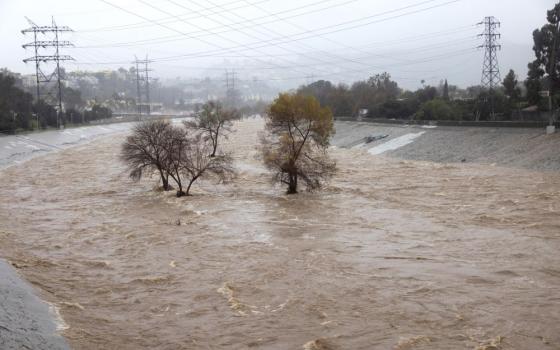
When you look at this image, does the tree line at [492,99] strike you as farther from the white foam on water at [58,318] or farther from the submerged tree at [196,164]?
the white foam on water at [58,318]

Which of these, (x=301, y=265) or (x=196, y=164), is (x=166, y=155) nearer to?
(x=196, y=164)

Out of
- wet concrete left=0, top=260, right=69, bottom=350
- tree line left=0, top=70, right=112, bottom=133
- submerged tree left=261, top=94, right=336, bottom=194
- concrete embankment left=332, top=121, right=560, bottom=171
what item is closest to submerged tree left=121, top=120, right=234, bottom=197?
submerged tree left=261, top=94, right=336, bottom=194

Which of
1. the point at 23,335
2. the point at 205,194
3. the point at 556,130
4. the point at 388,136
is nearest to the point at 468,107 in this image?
the point at 388,136

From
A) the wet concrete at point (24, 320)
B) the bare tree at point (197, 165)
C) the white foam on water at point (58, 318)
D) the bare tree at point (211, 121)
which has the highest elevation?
the bare tree at point (211, 121)

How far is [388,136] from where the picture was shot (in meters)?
74.6

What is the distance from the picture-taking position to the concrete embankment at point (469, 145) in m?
46.5

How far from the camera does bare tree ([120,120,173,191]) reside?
1572 inches

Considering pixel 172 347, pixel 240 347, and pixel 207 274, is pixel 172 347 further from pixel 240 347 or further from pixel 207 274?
pixel 207 274

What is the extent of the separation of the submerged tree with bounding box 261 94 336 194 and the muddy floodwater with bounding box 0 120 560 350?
1.38 metres

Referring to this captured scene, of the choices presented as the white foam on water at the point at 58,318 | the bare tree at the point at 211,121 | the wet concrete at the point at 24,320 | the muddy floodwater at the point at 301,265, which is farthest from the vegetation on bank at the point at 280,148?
the bare tree at the point at 211,121

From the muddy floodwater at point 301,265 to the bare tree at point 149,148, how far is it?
191 cm

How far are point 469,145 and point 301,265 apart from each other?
40053mm

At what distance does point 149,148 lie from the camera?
133 feet

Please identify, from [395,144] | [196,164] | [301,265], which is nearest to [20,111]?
[395,144]
